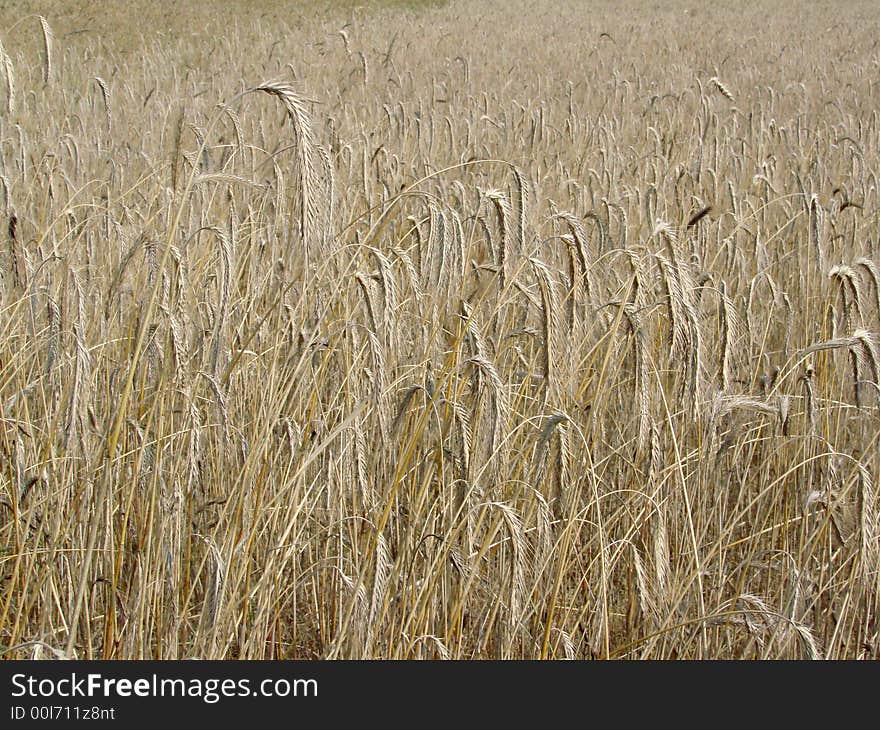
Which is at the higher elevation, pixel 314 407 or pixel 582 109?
pixel 582 109

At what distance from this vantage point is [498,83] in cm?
739

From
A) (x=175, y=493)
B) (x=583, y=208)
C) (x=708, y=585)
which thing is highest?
(x=583, y=208)

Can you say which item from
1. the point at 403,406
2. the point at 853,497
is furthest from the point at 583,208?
the point at 403,406

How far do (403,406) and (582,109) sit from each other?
17.6ft

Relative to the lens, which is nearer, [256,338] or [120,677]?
[120,677]

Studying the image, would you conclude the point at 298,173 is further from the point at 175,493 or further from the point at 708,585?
the point at 708,585

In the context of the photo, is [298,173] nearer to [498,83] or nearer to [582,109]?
[582,109]

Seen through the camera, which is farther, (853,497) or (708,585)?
(853,497)

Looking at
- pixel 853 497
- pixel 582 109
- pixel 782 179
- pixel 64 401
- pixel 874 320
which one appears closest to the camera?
pixel 64 401

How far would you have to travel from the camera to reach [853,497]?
200 centimetres

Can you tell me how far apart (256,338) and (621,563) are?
3.20 feet

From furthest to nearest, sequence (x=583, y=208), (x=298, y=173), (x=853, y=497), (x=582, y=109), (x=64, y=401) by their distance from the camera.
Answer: (x=582, y=109)
(x=583, y=208)
(x=853, y=497)
(x=64, y=401)
(x=298, y=173)

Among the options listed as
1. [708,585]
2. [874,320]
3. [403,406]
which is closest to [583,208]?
[874,320]

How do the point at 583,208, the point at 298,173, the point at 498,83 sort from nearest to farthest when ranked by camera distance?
the point at 298,173
the point at 583,208
the point at 498,83
